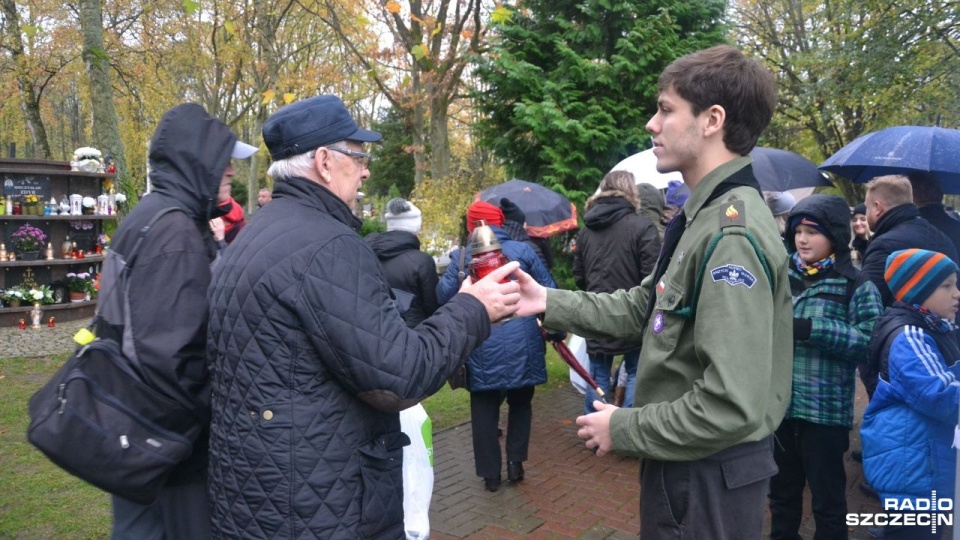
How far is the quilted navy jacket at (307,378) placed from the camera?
1.97m

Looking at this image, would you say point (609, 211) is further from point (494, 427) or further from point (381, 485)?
point (381, 485)

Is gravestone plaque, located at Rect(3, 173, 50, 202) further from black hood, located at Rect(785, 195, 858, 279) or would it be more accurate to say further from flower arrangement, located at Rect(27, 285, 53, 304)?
black hood, located at Rect(785, 195, 858, 279)

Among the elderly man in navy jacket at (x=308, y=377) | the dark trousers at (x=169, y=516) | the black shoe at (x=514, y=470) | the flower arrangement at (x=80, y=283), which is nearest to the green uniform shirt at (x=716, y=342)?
the elderly man in navy jacket at (x=308, y=377)

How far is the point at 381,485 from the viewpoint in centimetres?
212

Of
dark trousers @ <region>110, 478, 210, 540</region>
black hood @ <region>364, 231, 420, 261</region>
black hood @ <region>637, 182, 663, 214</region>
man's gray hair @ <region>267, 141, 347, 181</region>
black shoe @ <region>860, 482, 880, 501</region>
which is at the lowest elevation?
black shoe @ <region>860, 482, 880, 501</region>

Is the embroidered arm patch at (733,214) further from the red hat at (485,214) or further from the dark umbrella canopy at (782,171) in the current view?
the dark umbrella canopy at (782,171)

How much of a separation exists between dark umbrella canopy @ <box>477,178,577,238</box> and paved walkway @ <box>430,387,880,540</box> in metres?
2.02

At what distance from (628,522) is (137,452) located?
3.32 metres

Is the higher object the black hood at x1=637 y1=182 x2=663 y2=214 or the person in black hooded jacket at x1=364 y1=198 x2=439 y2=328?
the black hood at x1=637 y1=182 x2=663 y2=214

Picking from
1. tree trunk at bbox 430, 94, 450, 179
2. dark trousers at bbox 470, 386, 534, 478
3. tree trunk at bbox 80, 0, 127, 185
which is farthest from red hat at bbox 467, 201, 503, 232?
tree trunk at bbox 430, 94, 450, 179

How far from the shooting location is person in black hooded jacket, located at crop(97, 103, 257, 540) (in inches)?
91.7

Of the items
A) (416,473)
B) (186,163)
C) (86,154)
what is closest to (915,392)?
(416,473)

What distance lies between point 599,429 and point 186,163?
183 centimetres

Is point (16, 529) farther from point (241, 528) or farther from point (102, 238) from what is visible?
point (102, 238)
